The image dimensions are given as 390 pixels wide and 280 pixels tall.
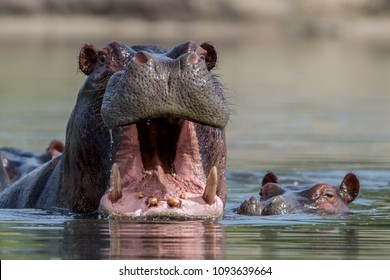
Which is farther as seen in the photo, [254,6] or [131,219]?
[254,6]

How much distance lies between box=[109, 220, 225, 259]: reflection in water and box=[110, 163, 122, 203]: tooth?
0.22 meters

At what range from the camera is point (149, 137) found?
26.7 ft

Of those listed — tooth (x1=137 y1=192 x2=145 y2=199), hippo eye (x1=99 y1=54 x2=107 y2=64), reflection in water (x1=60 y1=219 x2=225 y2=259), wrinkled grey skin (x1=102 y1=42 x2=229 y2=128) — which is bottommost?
reflection in water (x1=60 y1=219 x2=225 y2=259)

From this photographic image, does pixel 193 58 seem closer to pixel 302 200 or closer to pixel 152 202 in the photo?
pixel 152 202

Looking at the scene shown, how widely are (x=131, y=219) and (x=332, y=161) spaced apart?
6289 millimetres

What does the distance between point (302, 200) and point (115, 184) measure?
248 cm

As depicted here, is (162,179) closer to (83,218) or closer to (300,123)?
(83,218)

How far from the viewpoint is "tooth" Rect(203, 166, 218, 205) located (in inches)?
303

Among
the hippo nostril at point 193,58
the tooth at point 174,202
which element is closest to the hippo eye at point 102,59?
the hippo nostril at point 193,58

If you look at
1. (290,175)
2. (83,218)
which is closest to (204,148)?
(83,218)

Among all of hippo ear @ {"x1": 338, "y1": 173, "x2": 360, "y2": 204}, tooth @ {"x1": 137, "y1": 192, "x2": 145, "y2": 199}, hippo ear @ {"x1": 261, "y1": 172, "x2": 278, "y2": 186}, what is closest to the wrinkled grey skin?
tooth @ {"x1": 137, "y1": 192, "x2": 145, "y2": 199}

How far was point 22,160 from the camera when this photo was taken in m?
12.4

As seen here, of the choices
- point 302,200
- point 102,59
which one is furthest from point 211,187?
point 302,200

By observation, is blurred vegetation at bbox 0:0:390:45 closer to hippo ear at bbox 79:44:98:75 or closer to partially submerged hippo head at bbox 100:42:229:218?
hippo ear at bbox 79:44:98:75
